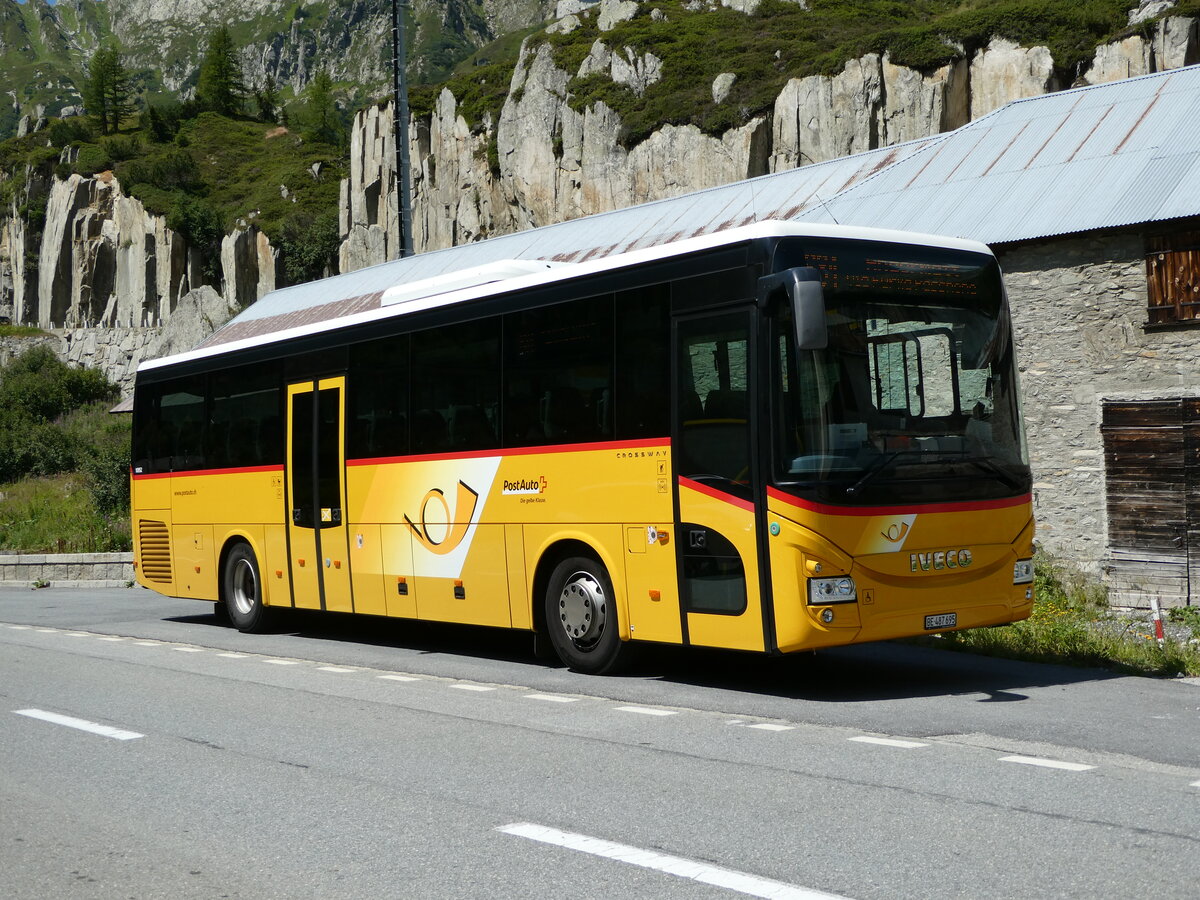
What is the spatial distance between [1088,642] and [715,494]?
14.7 ft

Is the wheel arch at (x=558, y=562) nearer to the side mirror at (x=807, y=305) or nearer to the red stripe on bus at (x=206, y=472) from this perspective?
the side mirror at (x=807, y=305)

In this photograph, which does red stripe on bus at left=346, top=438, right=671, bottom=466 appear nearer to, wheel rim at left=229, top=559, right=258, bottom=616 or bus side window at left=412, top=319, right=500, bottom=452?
bus side window at left=412, top=319, right=500, bottom=452

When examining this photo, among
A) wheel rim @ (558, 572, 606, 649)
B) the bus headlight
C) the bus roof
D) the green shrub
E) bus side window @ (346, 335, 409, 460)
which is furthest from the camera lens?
the green shrub

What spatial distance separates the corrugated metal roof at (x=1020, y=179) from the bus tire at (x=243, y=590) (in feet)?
33.8

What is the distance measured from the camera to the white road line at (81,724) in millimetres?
8359

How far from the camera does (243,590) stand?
15688mm

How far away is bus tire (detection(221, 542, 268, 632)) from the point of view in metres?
15.3

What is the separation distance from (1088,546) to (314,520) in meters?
11.0

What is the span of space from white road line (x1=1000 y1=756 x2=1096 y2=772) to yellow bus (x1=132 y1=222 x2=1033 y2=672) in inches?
76.8

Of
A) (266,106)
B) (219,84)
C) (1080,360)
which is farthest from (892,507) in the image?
(219,84)

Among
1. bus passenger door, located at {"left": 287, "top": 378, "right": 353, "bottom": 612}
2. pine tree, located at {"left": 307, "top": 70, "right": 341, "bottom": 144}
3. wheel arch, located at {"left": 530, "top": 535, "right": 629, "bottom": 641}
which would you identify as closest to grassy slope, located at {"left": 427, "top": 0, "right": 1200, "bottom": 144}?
bus passenger door, located at {"left": 287, "top": 378, "right": 353, "bottom": 612}

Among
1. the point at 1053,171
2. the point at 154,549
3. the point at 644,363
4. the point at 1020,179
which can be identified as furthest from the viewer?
the point at 1020,179

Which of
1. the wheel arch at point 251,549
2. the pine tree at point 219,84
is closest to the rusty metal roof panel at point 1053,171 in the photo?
the wheel arch at point 251,549

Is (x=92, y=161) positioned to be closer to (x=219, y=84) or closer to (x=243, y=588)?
(x=219, y=84)
